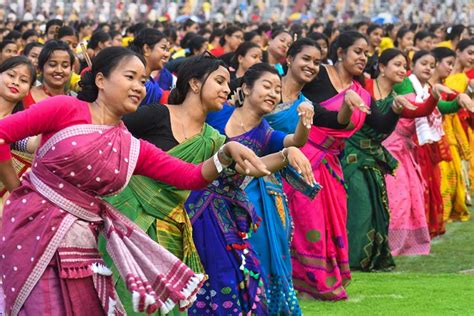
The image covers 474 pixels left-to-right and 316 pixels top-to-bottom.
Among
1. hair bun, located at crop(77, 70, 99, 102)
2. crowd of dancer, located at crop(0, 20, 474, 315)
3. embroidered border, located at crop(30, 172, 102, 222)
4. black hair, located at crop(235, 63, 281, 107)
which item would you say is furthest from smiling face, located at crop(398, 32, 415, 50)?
embroidered border, located at crop(30, 172, 102, 222)

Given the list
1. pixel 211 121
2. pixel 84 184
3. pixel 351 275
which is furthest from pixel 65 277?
pixel 351 275

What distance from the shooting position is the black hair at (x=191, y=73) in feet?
21.7

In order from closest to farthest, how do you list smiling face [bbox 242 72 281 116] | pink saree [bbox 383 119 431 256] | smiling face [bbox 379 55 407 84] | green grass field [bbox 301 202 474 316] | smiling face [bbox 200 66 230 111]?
1. smiling face [bbox 200 66 230 111]
2. smiling face [bbox 242 72 281 116]
3. green grass field [bbox 301 202 474 316]
4. smiling face [bbox 379 55 407 84]
5. pink saree [bbox 383 119 431 256]

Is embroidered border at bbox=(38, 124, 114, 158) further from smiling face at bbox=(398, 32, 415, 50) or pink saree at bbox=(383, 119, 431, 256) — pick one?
smiling face at bbox=(398, 32, 415, 50)

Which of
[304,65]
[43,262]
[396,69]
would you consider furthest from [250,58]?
[43,262]

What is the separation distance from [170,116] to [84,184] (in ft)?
4.29

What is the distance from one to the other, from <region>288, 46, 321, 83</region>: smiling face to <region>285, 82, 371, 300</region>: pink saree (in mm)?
420

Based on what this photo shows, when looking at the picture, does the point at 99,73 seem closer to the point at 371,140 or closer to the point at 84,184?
the point at 84,184

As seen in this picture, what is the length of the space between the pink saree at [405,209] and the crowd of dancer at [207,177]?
1 centimetres

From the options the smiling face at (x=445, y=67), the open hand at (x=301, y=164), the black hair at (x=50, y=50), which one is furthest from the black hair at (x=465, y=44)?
the open hand at (x=301, y=164)

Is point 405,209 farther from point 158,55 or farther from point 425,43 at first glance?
point 425,43

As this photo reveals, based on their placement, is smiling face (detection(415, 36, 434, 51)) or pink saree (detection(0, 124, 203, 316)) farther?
smiling face (detection(415, 36, 434, 51))

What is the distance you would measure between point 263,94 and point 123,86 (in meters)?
1.93

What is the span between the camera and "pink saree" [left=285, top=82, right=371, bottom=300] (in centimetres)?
871
